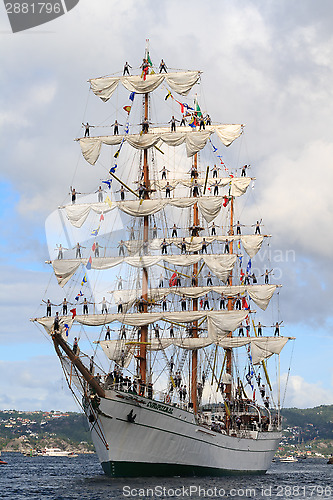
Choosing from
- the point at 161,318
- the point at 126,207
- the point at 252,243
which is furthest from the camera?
the point at 252,243

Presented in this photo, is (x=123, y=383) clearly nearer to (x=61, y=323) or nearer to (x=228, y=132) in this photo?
(x=61, y=323)

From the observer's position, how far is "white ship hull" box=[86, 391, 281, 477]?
5794cm

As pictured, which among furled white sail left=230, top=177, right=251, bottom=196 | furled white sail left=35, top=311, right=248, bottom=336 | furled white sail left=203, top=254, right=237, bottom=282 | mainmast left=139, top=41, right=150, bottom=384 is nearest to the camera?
mainmast left=139, top=41, right=150, bottom=384

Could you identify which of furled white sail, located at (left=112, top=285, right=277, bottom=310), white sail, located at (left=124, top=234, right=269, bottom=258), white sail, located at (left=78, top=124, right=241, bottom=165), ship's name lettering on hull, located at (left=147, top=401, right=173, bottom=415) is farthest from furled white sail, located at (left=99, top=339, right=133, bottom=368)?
white sail, located at (left=78, top=124, right=241, bottom=165)

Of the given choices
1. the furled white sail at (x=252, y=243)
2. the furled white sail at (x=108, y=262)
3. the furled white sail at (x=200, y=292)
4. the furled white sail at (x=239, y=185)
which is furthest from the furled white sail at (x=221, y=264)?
the furled white sail at (x=239, y=185)

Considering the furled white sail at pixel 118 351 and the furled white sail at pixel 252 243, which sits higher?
the furled white sail at pixel 252 243

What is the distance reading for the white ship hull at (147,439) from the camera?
57.9 metres

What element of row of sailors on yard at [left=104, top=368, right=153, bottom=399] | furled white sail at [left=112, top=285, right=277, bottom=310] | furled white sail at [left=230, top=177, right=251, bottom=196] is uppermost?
furled white sail at [left=230, top=177, right=251, bottom=196]

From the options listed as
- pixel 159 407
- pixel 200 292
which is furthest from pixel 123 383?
pixel 200 292

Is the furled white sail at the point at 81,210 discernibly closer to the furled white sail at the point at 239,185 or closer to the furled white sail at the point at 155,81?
the furled white sail at the point at 155,81

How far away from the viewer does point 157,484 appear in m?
55.8

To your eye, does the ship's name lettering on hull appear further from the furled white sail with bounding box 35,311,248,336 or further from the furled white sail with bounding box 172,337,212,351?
the furled white sail with bounding box 172,337,212,351

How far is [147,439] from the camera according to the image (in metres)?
58.9

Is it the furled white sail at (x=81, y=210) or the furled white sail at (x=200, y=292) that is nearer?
the furled white sail at (x=200, y=292)
